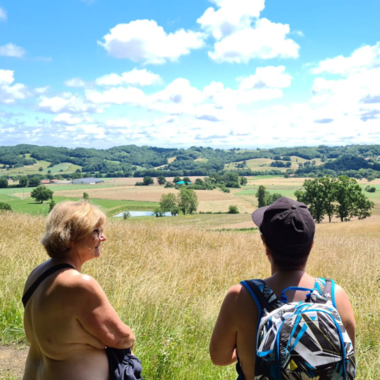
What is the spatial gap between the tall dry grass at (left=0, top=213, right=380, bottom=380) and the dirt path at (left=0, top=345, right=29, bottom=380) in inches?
6.6

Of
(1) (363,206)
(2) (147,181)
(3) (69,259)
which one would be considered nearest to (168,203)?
(1) (363,206)

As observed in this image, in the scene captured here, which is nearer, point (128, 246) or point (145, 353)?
point (145, 353)

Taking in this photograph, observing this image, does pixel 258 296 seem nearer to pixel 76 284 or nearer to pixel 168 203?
pixel 76 284

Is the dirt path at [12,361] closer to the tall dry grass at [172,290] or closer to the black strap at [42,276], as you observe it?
the tall dry grass at [172,290]

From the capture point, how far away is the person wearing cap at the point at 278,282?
1.80 metres

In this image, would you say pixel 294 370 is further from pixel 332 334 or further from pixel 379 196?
pixel 379 196

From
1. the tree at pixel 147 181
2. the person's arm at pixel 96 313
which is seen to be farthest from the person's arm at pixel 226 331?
the tree at pixel 147 181

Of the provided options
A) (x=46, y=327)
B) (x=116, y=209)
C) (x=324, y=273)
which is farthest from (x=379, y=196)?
(x=46, y=327)

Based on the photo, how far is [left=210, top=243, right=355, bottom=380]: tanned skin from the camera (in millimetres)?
1791

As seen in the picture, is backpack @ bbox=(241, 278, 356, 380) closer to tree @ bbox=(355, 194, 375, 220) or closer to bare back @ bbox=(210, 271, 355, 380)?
bare back @ bbox=(210, 271, 355, 380)

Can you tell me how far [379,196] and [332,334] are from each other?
97.4 m

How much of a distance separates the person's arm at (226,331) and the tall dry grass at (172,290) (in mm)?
1355

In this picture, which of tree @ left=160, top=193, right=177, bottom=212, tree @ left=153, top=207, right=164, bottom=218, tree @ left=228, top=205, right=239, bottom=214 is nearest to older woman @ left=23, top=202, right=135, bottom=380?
tree @ left=153, top=207, right=164, bottom=218

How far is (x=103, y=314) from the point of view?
2143 mm
